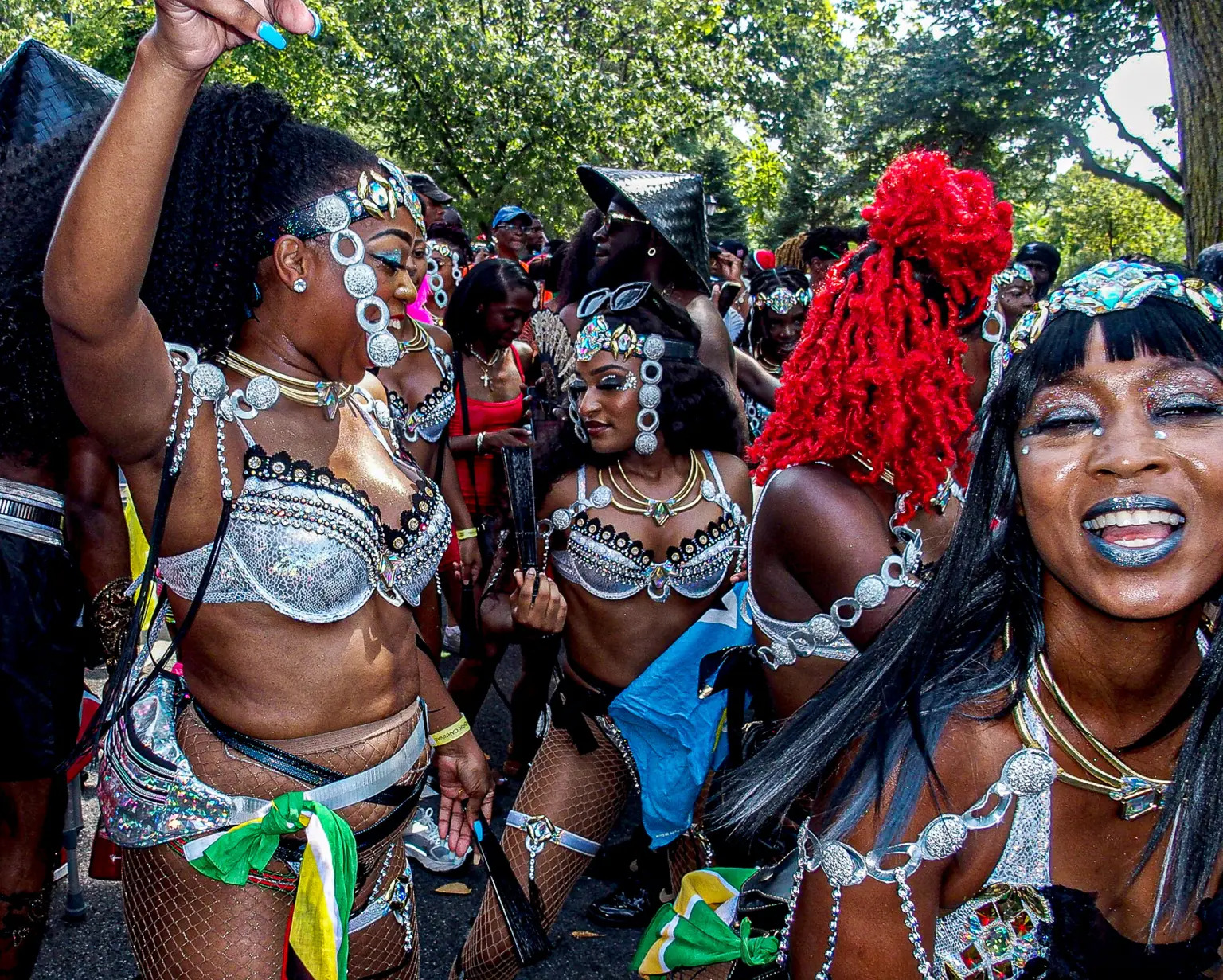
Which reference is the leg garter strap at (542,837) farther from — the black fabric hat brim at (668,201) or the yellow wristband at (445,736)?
the black fabric hat brim at (668,201)

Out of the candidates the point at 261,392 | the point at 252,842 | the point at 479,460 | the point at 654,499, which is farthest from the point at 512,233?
the point at 252,842

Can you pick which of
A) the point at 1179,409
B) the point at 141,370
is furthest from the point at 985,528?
the point at 141,370

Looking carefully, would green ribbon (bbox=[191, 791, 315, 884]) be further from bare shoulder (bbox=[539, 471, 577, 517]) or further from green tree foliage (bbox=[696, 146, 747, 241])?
green tree foliage (bbox=[696, 146, 747, 241])

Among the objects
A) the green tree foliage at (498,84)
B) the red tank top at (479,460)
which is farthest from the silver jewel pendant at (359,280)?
the green tree foliage at (498,84)

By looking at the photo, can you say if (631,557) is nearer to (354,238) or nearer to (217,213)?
(354,238)

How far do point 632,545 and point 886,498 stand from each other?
0.99 metres

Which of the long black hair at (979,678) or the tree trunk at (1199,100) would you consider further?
the tree trunk at (1199,100)

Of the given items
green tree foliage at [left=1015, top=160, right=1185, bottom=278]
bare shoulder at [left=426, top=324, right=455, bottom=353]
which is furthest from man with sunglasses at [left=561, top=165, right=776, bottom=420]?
green tree foliage at [left=1015, top=160, right=1185, bottom=278]

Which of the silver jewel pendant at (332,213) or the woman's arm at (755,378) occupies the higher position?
the silver jewel pendant at (332,213)

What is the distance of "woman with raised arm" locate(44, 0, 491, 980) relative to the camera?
6.53ft

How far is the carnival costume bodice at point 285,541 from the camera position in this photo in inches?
78.7

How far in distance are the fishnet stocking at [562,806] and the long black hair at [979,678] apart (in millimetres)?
1430

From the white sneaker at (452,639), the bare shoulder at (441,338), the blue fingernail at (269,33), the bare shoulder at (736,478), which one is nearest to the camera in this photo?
the blue fingernail at (269,33)

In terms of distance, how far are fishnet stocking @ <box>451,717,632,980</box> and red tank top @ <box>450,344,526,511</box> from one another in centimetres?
243
